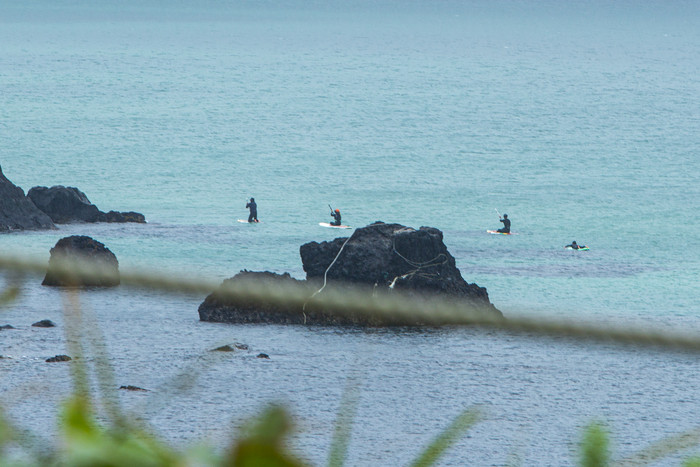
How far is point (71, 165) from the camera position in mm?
119938

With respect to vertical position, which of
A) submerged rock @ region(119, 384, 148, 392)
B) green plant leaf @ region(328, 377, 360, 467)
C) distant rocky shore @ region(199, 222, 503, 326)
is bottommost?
submerged rock @ region(119, 384, 148, 392)

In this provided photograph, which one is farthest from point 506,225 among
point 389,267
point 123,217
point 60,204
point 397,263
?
point 389,267

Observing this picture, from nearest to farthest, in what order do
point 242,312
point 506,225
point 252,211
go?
1. point 242,312
2. point 506,225
3. point 252,211

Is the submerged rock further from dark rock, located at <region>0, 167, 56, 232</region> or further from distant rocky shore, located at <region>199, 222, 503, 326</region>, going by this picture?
dark rock, located at <region>0, 167, 56, 232</region>

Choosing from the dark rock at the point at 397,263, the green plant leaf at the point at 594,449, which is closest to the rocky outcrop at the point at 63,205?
the dark rock at the point at 397,263

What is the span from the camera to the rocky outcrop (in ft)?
230

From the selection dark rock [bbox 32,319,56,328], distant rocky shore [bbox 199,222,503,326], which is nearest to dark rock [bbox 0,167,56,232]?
dark rock [bbox 32,319,56,328]

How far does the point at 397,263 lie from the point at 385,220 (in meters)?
41.8

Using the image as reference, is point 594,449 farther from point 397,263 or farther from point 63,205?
point 63,205

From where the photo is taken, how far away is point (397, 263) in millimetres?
47094

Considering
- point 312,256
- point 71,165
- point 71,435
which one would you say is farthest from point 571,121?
point 71,435

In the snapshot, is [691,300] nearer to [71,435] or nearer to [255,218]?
[255,218]

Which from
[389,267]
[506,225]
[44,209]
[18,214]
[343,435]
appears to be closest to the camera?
[343,435]

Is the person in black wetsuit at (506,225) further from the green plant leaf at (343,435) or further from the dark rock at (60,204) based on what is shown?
the green plant leaf at (343,435)
